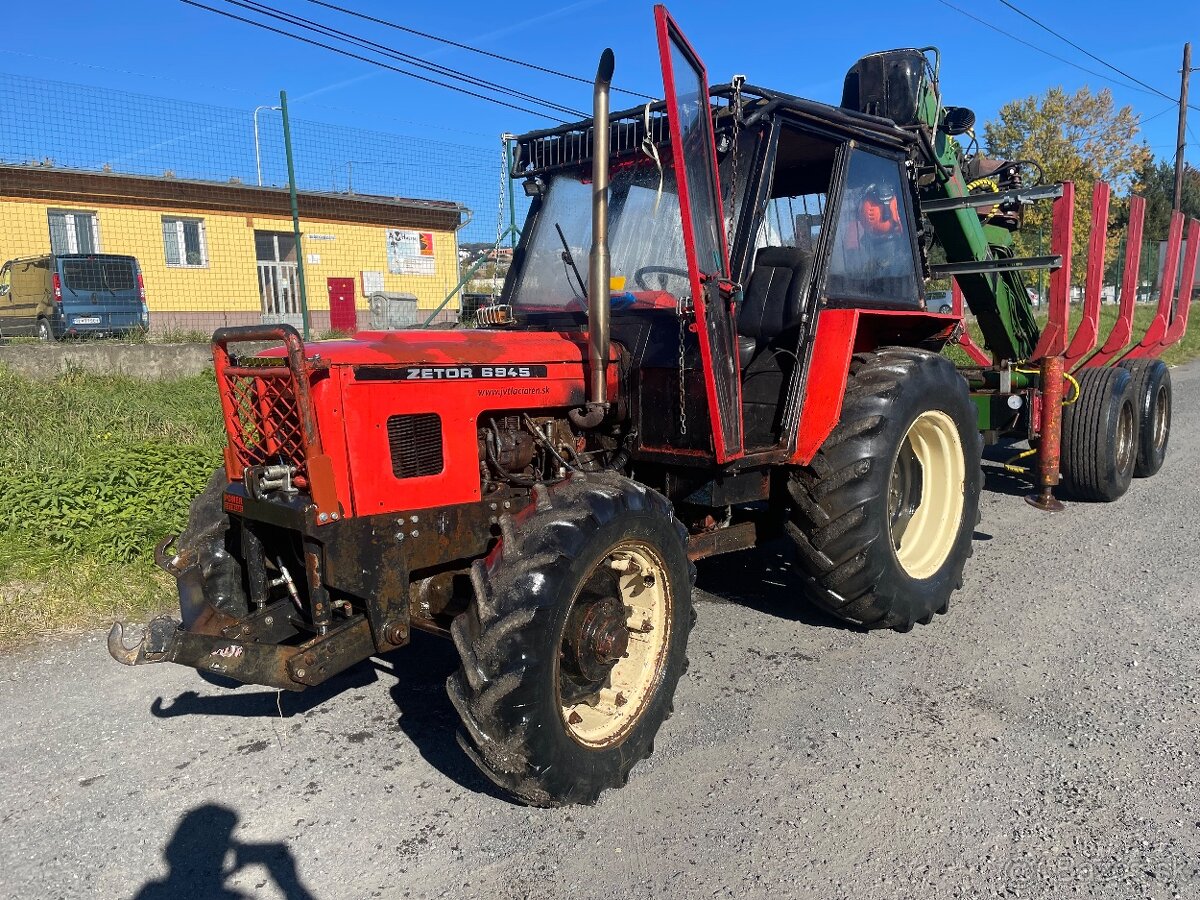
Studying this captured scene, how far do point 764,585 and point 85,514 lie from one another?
13.0ft

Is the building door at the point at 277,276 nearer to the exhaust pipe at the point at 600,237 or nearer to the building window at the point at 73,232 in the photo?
the building window at the point at 73,232

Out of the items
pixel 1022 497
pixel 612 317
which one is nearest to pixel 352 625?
pixel 612 317

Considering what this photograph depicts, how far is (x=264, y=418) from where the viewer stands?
3.47 metres

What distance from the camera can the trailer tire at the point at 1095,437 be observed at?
22.3 ft

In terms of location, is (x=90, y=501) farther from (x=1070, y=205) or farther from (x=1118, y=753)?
(x=1070, y=205)

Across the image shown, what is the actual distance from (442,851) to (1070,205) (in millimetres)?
5673

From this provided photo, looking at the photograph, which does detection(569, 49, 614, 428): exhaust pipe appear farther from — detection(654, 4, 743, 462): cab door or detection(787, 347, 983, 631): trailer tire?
detection(787, 347, 983, 631): trailer tire

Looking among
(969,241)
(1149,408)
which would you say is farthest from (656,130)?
(1149,408)

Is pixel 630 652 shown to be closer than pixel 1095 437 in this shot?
Yes

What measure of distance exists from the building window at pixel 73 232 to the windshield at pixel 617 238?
17.9 m

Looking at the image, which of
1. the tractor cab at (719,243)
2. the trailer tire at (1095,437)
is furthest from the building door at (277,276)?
the trailer tire at (1095,437)

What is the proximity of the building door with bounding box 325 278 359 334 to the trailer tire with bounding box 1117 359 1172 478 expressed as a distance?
1274 centimetres

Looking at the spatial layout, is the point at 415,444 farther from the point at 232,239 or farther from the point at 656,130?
the point at 232,239

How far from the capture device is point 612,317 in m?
4.05
